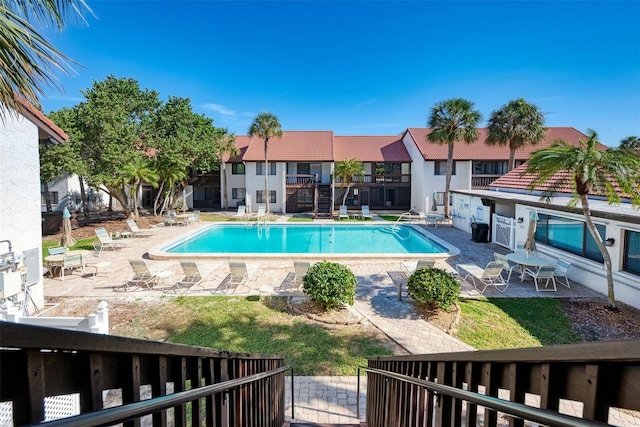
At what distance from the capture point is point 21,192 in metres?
9.28

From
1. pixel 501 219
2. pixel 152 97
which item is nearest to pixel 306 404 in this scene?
pixel 501 219

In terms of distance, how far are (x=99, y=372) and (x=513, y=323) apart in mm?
10483

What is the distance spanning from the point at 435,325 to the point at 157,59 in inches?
960

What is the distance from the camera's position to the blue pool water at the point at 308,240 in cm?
1978

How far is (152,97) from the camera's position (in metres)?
29.6

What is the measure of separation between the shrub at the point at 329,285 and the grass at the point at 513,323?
3.16 meters

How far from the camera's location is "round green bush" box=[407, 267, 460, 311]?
9.51 m

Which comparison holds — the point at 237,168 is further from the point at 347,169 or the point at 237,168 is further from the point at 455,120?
the point at 455,120

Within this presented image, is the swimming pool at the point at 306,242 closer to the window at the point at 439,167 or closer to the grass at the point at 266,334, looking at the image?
the grass at the point at 266,334

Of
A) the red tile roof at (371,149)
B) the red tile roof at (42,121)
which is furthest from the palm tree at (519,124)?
the red tile roof at (42,121)

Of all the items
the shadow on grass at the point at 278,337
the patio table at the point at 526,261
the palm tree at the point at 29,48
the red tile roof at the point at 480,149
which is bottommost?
the shadow on grass at the point at 278,337

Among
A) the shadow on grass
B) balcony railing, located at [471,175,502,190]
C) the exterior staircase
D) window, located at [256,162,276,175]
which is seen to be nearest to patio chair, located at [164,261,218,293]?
the shadow on grass

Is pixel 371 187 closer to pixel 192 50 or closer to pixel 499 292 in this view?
pixel 192 50

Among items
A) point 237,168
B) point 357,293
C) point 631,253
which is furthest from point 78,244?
point 631,253
